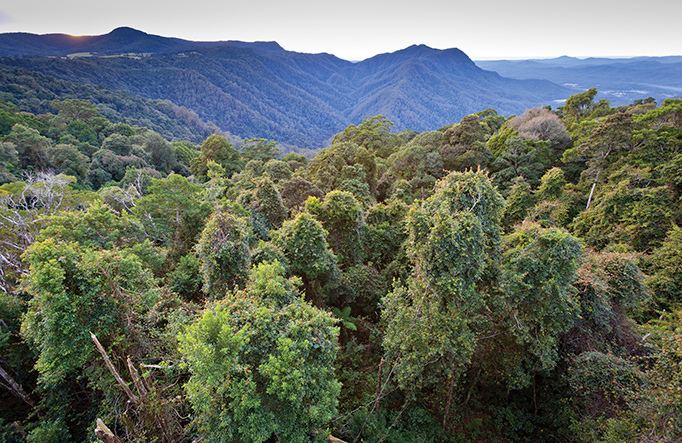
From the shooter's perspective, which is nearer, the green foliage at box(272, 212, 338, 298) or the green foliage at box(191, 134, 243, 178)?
the green foliage at box(272, 212, 338, 298)

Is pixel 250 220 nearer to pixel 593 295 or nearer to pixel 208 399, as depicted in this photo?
pixel 208 399

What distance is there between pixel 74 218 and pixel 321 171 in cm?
1441

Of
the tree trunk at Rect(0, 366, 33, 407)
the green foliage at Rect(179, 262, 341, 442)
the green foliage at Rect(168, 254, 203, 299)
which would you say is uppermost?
the green foliage at Rect(179, 262, 341, 442)

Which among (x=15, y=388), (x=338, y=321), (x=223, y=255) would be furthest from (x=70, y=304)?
(x=338, y=321)

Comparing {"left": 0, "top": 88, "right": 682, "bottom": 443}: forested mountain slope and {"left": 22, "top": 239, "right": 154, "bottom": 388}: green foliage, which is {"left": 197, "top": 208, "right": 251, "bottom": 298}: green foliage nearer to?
{"left": 0, "top": 88, "right": 682, "bottom": 443}: forested mountain slope

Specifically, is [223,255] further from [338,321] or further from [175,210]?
[175,210]

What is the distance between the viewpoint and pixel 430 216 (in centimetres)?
895

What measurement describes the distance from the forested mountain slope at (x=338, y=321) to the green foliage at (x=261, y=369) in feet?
0.13

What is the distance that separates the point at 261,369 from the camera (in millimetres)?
6078

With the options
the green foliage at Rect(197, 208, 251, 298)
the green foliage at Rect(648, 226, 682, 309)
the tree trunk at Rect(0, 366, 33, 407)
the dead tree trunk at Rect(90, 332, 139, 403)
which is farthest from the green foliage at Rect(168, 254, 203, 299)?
the green foliage at Rect(648, 226, 682, 309)

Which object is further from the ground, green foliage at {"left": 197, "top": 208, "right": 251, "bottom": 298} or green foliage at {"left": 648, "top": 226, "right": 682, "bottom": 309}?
green foliage at {"left": 197, "top": 208, "right": 251, "bottom": 298}

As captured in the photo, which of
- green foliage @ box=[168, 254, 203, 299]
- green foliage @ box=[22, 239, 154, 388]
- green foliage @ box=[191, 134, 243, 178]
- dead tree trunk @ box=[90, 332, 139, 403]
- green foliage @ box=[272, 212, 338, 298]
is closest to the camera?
dead tree trunk @ box=[90, 332, 139, 403]

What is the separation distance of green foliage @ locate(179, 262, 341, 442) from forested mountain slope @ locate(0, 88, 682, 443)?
0.13ft

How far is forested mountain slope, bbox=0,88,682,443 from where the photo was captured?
6586mm
